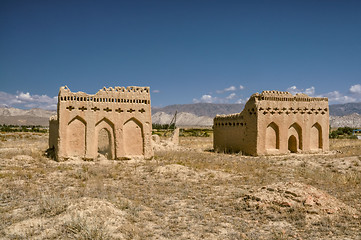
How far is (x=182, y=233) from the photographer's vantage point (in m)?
6.66

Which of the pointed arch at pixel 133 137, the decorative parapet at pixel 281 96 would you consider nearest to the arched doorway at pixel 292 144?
the decorative parapet at pixel 281 96

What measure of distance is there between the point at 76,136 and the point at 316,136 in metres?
18.1

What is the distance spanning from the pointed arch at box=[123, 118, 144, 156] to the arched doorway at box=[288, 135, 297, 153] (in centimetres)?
1223

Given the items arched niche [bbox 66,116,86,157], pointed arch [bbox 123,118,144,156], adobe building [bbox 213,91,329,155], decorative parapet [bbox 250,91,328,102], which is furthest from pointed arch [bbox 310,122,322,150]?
arched niche [bbox 66,116,86,157]

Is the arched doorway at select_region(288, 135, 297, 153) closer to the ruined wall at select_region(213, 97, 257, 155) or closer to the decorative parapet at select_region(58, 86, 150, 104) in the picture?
the ruined wall at select_region(213, 97, 257, 155)

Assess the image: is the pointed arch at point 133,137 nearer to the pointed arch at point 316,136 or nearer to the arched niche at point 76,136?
the arched niche at point 76,136

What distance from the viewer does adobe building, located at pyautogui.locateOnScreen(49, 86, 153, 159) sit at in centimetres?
1577

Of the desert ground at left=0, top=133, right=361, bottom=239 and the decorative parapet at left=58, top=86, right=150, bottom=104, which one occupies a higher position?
the decorative parapet at left=58, top=86, right=150, bottom=104

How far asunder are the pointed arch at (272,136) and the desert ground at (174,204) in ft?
23.7

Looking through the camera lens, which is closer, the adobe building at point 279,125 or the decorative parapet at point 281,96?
the adobe building at point 279,125

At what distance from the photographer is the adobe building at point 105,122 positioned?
15.8 m

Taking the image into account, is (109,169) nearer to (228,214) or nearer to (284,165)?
(228,214)

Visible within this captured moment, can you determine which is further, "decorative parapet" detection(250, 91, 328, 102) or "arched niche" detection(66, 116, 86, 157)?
"decorative parapet" detection(250, 91, 328, 102)

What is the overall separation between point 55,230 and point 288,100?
19158mm
